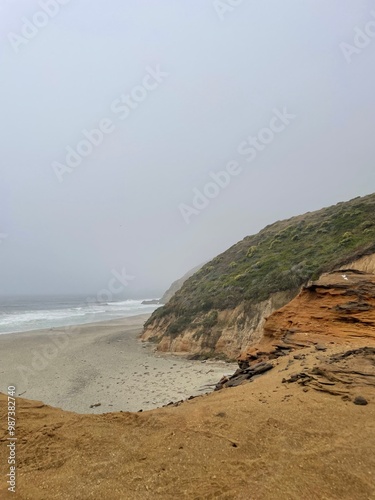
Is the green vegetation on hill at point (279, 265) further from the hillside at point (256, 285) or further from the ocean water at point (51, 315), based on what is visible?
the ocean water at point (51, 315)

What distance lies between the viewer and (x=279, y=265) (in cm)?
2433

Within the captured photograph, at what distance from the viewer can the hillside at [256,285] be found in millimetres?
20781

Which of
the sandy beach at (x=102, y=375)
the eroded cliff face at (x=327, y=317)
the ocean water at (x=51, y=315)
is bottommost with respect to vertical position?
the sandy beach at (x=102, y=375)

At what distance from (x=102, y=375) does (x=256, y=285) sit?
12666 millimetres

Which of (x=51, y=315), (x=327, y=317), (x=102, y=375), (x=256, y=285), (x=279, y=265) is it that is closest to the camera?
(x=327, y=317)

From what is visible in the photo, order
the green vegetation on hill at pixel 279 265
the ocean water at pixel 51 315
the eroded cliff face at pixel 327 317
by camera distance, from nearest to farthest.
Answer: the eroded cliff face at pixel 327 317, the green vegetation on hill at pixel 279 265, the ocean water at pixel 51 315

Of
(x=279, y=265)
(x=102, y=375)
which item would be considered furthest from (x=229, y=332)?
(x=102, y=375)

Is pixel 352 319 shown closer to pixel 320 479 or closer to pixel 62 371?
pixel 320 479

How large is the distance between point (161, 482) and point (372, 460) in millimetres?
3068

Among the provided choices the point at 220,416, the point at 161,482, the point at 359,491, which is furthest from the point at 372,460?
the point at 161,482

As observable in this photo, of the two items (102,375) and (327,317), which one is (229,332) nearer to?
(102,375)

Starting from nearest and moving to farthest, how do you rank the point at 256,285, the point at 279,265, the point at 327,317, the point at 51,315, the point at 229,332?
1. the point at 327,317
2. the point at 229,332
3. the point at 256,285
4. the point at 279,265
5. the point at 51,315

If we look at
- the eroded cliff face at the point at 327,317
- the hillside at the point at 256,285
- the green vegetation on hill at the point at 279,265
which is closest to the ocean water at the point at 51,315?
the green vegetation on hill at the point at 279,265

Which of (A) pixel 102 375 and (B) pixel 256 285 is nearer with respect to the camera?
(A) pixel 102 375
